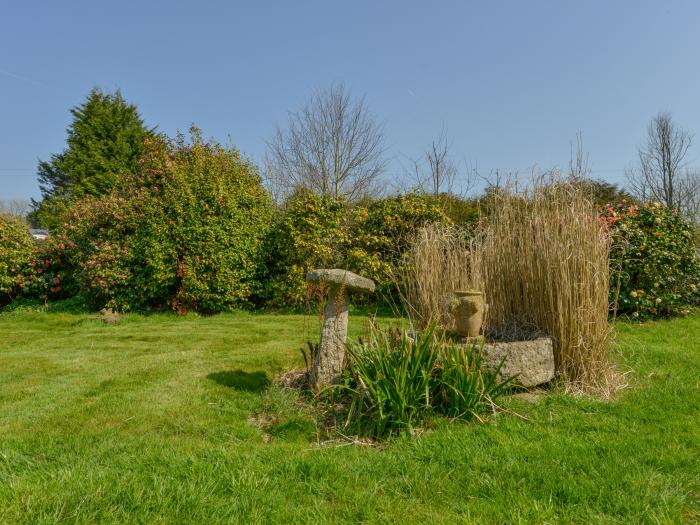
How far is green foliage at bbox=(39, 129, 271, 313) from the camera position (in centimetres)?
855

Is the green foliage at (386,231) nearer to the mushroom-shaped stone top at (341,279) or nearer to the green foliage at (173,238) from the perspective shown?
the green foliage at (173,238)

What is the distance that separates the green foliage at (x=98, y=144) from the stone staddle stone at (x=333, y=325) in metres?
16.8

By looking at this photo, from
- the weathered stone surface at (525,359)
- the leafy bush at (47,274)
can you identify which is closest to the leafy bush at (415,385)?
the weathered stone surface at (525,359)

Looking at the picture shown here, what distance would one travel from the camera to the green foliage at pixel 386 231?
29.0 feet

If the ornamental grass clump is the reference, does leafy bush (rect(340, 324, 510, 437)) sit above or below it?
below

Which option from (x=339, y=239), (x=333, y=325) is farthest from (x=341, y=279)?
(x=339, y=239)

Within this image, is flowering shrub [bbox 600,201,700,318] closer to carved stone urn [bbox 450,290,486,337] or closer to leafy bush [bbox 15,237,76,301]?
carved stone urn [bbox 450,290,486,337]

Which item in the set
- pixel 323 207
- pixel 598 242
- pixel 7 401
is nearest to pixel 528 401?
pixel 598 242

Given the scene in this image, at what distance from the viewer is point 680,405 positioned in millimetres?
3295

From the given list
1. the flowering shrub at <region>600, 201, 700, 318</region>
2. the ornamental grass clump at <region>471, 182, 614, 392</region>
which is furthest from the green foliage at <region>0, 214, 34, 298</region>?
the flowering shrub at <region>600, 201, 700, 318</region>

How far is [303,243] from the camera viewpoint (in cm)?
882

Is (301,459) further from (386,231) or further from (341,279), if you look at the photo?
(386,231)

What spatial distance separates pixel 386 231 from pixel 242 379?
564 centimetres

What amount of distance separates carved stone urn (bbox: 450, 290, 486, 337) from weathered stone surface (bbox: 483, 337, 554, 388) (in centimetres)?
23
